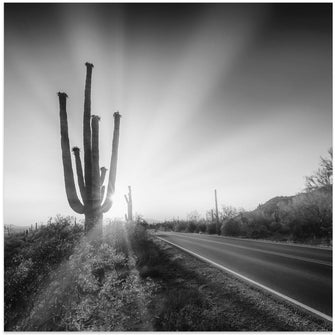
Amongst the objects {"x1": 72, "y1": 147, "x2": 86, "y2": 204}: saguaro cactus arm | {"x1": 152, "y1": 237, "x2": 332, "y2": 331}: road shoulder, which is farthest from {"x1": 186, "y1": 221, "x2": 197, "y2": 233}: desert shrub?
{"x1": 152, "y1": 237, "x2": 332, "y2": 331}: road shoulder

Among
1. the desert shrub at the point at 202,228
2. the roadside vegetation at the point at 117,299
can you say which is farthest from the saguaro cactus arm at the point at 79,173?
the desert shrub at the point at 202,228

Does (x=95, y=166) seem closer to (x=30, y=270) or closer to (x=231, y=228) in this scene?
(x=30, y=270)

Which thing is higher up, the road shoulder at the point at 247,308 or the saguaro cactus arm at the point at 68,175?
the saguaro cactus arm at the point at 68,175

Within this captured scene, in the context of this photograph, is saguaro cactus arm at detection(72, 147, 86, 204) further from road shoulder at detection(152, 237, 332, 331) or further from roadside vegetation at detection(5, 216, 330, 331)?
road shoulder at detection(152, 237, 332, 331)

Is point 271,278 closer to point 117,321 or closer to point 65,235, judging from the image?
point 117,321

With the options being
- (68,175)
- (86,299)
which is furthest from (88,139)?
(86,299)

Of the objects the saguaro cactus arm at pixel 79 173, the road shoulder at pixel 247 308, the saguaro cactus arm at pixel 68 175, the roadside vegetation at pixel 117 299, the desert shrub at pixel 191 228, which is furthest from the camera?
the desert shrub at pixel 191 228

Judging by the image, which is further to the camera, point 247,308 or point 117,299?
point 117,299

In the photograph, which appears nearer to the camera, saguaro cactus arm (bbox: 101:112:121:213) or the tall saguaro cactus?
the tall saguaro cactus

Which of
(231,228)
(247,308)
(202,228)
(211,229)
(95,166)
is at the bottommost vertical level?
(202,228)

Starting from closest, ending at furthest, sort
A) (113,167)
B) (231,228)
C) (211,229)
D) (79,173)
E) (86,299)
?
(86,299) → (79,173) → (113,167) → (231,228) → (211,229)

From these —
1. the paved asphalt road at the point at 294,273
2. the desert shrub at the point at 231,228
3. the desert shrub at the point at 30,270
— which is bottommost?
the desert shrub at the point at 231,228

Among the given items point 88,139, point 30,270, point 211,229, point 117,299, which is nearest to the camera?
point 117,299

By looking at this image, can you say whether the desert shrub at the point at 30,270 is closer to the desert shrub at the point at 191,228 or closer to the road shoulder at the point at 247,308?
the road shoulder at the point at 247,308
